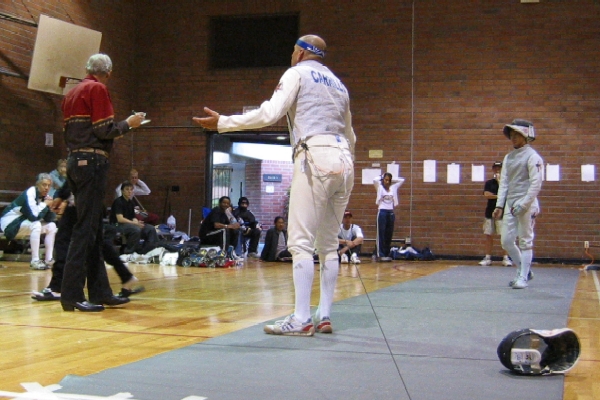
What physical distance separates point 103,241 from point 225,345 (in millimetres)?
2088

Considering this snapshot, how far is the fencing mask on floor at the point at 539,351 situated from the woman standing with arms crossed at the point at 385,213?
371 inches

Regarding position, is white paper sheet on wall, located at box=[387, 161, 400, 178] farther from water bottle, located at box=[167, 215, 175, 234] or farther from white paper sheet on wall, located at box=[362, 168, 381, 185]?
water bottle, located at box=[167, 215, 175, 234]

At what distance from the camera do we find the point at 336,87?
12.6 ft

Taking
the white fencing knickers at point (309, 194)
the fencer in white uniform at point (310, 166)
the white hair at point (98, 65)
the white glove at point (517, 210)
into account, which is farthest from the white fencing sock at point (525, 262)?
the white hair at point (98, 65)

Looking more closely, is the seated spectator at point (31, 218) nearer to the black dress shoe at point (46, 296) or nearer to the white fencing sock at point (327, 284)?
the black dress shoe at point (46, 296)

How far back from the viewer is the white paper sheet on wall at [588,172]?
1220cm

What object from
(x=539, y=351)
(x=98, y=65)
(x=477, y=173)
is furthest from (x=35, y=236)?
(x=539, y=351)

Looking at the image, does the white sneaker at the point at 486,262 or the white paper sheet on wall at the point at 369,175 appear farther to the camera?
the white paper sheet on wall at the point at 369,175

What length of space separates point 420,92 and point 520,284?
6.84 meters

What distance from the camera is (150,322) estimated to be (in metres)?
4.12

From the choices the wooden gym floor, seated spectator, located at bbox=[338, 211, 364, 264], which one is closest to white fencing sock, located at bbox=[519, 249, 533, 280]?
the wooden gym floor

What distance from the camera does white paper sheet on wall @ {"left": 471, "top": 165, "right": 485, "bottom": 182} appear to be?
41.2 feet

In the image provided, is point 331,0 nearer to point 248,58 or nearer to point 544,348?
point 248,58

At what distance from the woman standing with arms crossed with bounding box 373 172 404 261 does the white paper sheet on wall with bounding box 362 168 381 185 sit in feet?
1.59
